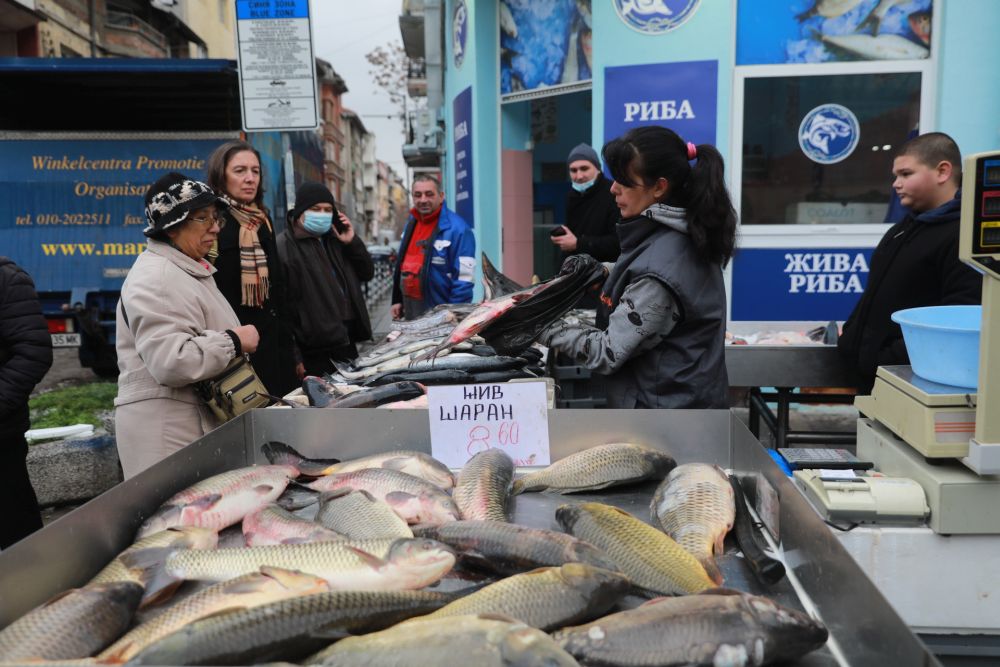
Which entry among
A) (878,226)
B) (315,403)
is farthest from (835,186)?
(315,403)

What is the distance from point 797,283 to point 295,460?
579 cm

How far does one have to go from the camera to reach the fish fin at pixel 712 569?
155 cm

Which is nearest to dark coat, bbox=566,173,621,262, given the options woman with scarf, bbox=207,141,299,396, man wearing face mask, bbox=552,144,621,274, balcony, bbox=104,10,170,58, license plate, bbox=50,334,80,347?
man wearing face mask, bbox=552,144,621,274

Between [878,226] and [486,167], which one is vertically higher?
[486,167]

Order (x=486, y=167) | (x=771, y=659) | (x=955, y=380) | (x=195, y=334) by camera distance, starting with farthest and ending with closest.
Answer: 1. (x=486, y=167)
2. (x=195, y=334)
3. (x=955, y=380)
4. (x=771, y=659)

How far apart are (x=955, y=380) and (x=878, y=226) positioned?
536cm

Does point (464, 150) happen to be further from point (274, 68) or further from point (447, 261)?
point (274, 68)

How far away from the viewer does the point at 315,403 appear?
3.09 metres

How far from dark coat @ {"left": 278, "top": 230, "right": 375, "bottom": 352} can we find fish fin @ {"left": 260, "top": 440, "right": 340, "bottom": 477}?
2.81 metres

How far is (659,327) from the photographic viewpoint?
2775 mm

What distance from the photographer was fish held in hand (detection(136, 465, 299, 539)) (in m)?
1.89

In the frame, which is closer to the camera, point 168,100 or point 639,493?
point 639,493

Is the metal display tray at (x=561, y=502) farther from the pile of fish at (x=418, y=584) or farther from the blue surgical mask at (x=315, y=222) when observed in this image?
the blue surgical mask at (x=315, y=222)

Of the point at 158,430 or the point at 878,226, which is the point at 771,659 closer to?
the point at 158,430
